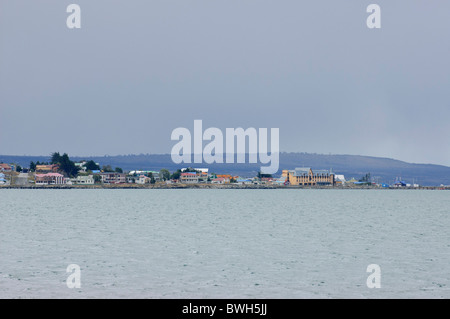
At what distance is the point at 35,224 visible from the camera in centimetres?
5700

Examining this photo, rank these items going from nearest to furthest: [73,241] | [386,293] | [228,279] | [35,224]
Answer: [386,293] → [228,279] → [73,241] → [35,224]

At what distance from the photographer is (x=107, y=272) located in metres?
27.8

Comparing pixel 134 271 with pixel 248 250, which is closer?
pixel 134 271
